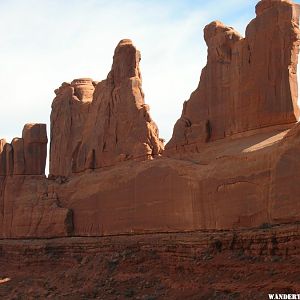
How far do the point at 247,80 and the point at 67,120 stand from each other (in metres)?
13.5

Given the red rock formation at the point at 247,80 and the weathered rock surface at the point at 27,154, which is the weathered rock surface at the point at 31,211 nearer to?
the weathered rock surface at the point at 27,154

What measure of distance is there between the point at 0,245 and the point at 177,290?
1399 cm

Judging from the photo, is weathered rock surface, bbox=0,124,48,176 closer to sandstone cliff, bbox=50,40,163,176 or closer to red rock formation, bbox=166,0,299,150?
sandstone cliff, bbox=50,40,163,176

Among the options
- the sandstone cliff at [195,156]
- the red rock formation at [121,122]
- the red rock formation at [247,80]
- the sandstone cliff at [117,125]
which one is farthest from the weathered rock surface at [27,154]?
the red rock formation at [247,80]

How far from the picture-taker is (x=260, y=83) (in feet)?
65.0

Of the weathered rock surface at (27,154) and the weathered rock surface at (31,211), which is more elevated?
the weathered rock surface at (27,154)

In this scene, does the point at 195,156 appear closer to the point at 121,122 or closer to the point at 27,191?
the point at 121,122

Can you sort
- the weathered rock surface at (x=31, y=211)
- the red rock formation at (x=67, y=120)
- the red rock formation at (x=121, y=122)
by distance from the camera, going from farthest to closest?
the red rock formation at (x=67, y=120)
the weathered rock surface at (x=31, y=211)
the red rock formation at (x=121, y=122)

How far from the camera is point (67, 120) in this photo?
3188 centimetres

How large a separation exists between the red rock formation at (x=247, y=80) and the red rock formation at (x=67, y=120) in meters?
9.79

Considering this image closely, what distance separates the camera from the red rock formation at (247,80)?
19.4 metres

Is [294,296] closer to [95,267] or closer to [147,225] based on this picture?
[147,225]

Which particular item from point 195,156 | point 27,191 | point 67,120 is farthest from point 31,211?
point 195,156

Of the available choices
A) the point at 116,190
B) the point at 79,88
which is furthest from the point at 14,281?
the point at 79,88
